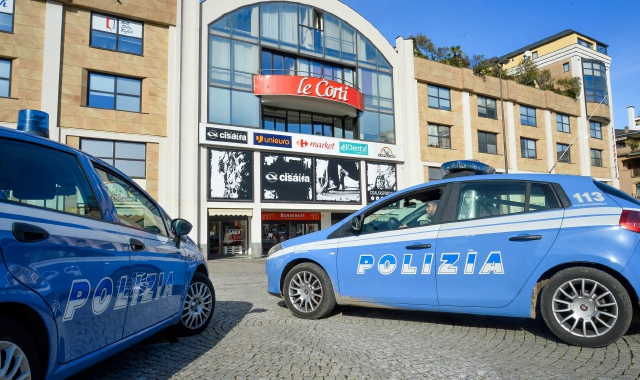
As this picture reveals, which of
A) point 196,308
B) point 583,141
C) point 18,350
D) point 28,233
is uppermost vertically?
point 583,141

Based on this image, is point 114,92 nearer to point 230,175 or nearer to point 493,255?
point 230,175

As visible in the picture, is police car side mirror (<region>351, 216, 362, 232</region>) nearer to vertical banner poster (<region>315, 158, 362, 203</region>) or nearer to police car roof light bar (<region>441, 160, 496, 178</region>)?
police car roof light bar (<region>441, 160, 496, 178</region>)

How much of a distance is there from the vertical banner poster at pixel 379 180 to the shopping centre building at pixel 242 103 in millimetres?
92

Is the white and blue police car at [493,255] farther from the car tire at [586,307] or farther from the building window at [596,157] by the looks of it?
the building window at [596,157]

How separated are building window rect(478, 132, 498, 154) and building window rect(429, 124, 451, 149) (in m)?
2.98

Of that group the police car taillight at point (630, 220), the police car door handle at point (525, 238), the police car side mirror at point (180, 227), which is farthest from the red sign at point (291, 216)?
the police car taillight at point (630, 220)

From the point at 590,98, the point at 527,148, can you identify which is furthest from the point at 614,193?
the point at 590,98

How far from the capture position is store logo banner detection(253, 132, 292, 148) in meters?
22.8

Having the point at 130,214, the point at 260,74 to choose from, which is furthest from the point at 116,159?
the point at 130,214

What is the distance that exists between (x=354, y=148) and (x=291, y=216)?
5425 millimetres

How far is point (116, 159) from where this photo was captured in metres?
19.6

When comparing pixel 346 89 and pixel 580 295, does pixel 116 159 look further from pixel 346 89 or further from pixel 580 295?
pixel 580 295

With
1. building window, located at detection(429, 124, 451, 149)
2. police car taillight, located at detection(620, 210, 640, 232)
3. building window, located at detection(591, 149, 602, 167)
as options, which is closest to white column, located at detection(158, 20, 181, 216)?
building window, located at detection(429, 124, 451, 149)

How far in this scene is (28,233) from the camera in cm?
221
